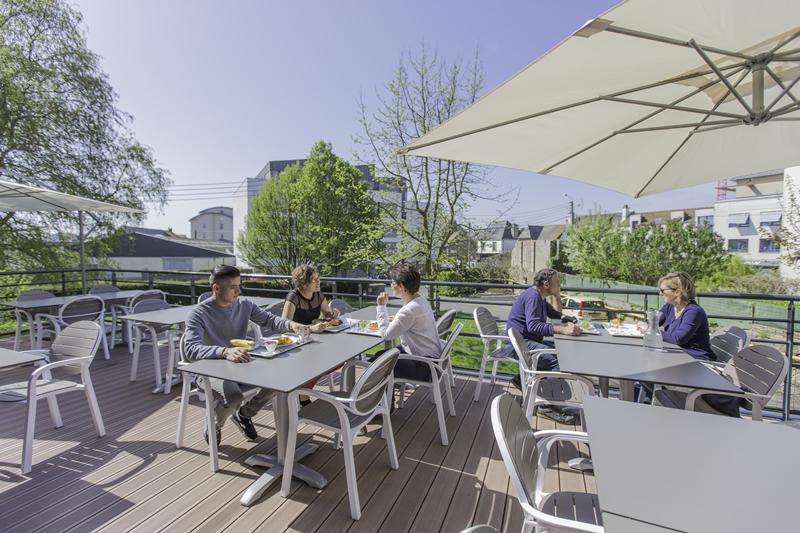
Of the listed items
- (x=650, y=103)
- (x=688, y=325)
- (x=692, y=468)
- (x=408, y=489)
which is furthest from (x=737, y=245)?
(x=692, y=468)

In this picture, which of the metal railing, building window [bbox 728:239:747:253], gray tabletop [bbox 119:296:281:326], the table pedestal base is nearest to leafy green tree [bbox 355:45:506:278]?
the metal railing

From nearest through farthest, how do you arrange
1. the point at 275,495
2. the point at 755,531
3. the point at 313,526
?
the point at 755,531, the point at 313,526, the point at 275,495

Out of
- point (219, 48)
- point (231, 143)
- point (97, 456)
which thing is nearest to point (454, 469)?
point (97, 456)

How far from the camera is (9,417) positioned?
321 cm

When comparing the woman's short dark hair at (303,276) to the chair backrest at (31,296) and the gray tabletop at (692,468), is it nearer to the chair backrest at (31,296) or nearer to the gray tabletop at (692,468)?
the gray tabletop at (692,468)

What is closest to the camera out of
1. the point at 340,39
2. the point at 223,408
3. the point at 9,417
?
the point at 223,408

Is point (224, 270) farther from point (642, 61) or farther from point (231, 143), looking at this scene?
point (231, 143)

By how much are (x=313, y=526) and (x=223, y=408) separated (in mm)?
932

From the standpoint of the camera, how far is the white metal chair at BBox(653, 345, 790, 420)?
1.98 meters

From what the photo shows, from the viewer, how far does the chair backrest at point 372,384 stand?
6.38ft

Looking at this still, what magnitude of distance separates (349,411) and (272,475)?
709 millimetres

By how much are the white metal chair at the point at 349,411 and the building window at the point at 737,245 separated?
114 feet

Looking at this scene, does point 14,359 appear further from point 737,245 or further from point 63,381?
point 737,245

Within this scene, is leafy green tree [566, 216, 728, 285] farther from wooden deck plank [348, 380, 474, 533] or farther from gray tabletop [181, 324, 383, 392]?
gray tabletop [181, 324, 383, 392]
